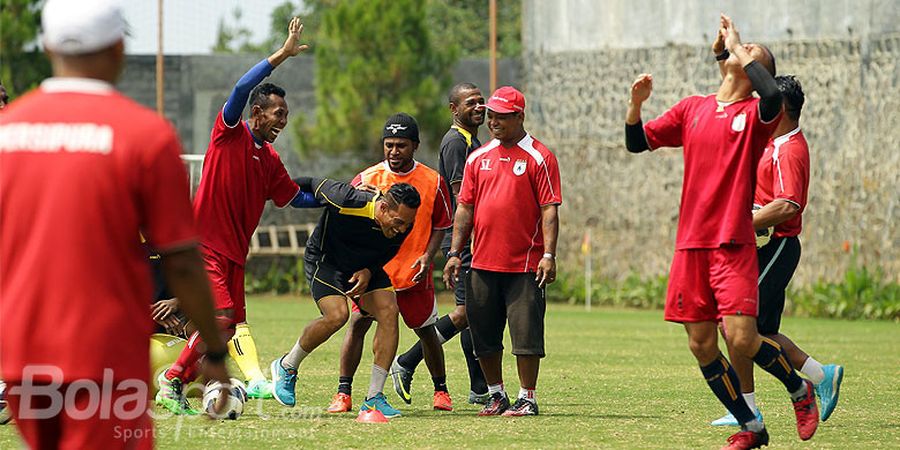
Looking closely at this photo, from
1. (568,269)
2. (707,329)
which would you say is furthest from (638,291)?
(707,329)

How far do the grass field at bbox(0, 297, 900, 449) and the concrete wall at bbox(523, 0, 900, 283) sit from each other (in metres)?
5.80

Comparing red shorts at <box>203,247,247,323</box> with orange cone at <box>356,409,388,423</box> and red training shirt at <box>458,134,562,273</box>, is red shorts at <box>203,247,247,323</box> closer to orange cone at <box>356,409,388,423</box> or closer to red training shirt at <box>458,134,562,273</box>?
orange cone at <box>356,409,388,423</box>

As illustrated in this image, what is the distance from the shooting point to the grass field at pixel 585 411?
893cm

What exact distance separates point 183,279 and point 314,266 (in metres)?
6.31

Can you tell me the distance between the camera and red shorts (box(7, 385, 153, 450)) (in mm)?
4277

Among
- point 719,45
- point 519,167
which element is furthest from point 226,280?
point 719,45

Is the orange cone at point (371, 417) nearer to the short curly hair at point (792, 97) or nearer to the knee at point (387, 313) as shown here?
the knee at point (387, 313)

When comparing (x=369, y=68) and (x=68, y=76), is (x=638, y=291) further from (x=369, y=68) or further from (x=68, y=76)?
(x=68, y=76)

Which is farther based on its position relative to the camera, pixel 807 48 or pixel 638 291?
pixel 638 291

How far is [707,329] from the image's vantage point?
820 centimetres

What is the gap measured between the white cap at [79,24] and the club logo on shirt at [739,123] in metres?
4.57

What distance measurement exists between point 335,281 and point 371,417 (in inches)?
44.1

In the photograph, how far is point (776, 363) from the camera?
863 cm

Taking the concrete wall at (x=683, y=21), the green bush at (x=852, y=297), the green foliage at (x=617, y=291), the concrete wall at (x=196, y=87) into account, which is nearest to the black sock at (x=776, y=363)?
the green bush at (x=852, y=297)
